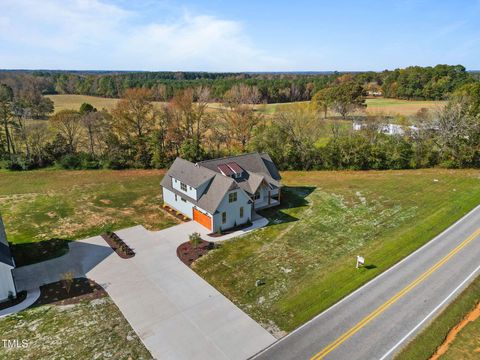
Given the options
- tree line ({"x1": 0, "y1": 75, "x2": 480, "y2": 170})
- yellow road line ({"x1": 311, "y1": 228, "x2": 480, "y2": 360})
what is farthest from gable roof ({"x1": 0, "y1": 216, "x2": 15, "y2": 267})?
tree line ({"x1": 0, "y1": 75, "x2": 480, "y2": 170})

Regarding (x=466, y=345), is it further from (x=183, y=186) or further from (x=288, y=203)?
(x=183, y=186)

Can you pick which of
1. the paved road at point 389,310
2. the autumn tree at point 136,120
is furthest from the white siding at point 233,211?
the autumn tree at point 136,120

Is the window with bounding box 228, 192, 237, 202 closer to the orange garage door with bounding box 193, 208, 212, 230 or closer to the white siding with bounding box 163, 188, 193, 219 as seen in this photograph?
the orange garage door with bounding box 193, 208, 212, 230

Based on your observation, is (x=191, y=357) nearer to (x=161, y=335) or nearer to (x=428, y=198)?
(x=161, y=335)

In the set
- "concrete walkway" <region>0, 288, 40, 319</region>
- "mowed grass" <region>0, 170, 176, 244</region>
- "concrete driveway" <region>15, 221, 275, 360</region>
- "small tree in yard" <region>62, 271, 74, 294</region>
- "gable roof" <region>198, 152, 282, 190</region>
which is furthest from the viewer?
"gable roof" <region>198, 152, 282, 190</region>

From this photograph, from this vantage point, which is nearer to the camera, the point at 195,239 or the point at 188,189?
the point at 195,239

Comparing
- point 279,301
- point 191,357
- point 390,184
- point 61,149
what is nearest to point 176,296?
point 191,357

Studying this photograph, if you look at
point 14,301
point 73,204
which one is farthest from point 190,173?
point 14,301
